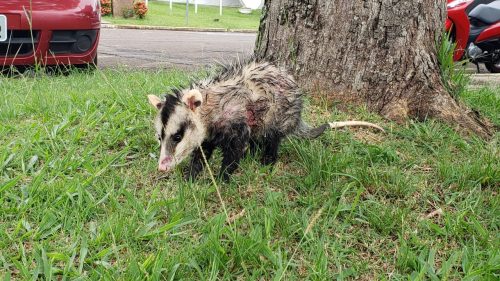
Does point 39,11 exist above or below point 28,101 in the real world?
above

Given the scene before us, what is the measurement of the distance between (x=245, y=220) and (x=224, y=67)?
53.6 inches

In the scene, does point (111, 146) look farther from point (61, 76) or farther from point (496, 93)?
point (496, 93)

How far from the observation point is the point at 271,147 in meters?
3.35

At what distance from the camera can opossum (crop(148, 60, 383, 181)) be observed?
298 cm

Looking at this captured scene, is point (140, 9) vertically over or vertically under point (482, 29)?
under

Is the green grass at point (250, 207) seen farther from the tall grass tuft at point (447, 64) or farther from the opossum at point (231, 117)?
the tall grass tuft at point (447, 64)

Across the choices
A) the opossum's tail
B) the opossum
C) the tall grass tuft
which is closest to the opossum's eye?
the opossum

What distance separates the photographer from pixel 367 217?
2.65 metres

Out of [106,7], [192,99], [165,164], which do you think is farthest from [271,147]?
[106,7]

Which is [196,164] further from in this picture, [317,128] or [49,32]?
[49,32]

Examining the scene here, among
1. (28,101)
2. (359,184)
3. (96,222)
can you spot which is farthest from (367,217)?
(28,101)

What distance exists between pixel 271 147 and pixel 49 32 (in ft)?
10.2

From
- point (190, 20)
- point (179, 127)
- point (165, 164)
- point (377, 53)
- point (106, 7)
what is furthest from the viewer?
point (190, 20)

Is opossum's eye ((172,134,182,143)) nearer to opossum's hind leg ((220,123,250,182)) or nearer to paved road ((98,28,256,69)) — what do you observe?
opossum's hind leg ((220,123,250,182))
